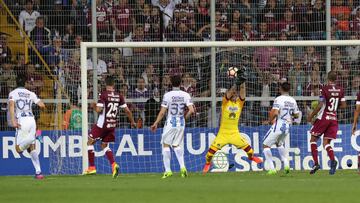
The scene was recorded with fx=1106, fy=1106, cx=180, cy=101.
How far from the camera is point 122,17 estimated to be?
92.6 feet

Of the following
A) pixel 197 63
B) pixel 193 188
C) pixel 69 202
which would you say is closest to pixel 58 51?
pixel 197 63

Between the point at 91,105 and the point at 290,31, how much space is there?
5.49 metres

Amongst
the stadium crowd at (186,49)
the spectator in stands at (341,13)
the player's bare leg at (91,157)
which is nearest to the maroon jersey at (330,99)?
the stadium crowd at (186,49)

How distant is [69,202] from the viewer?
14852 mm

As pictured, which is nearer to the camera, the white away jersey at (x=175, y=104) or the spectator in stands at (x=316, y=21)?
the white away jersey at (x=175, y=104)

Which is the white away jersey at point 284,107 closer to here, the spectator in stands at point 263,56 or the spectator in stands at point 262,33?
the spectator in stands at point 263,56

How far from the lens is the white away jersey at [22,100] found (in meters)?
23.6

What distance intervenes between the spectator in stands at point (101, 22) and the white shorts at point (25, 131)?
489cm

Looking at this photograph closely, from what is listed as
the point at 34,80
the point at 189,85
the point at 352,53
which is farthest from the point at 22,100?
the point at 352,53

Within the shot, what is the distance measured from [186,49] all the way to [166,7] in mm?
1261

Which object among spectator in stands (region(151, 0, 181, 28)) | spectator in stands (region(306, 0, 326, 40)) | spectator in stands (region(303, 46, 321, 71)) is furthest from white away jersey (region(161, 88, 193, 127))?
spectator in stands (region(306, 0, 326, 40))

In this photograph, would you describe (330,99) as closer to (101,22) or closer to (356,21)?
(356,21)

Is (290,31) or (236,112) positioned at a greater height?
(290,31)

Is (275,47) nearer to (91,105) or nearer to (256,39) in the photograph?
(256,39)
